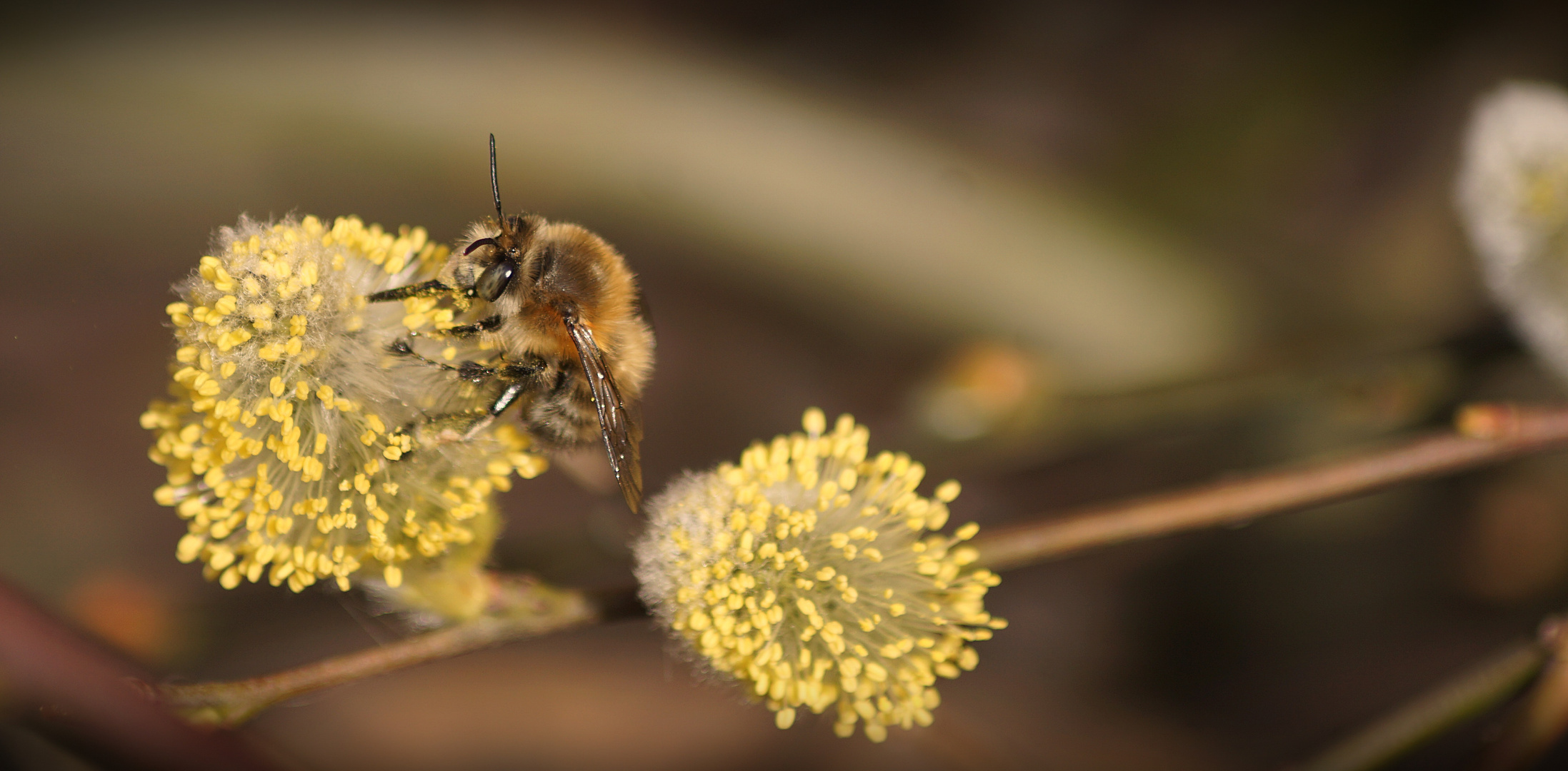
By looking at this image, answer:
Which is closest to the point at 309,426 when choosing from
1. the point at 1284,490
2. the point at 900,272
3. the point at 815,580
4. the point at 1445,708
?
the point at 815,580

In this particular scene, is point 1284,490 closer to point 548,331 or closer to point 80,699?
point 548,331

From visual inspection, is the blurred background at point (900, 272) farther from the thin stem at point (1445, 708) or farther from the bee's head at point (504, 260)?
the bee's head at point (504, 260)

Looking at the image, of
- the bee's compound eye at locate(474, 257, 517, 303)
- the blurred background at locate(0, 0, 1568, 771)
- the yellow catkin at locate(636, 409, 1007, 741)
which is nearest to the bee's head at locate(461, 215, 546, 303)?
the bee's compound eye at locate(474, 257, 517, 303)

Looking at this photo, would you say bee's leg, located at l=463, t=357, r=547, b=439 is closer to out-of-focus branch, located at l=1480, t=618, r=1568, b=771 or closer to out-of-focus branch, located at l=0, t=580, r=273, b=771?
out-of-focus branch, located at l=0, t=580, r=273, b=771

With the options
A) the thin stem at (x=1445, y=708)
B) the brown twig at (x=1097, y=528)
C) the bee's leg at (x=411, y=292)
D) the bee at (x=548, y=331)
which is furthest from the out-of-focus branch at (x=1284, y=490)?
the bee's leg at (x=411, y=292)

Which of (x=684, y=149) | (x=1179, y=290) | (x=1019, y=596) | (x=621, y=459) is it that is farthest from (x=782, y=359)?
(x=621, y=459)
